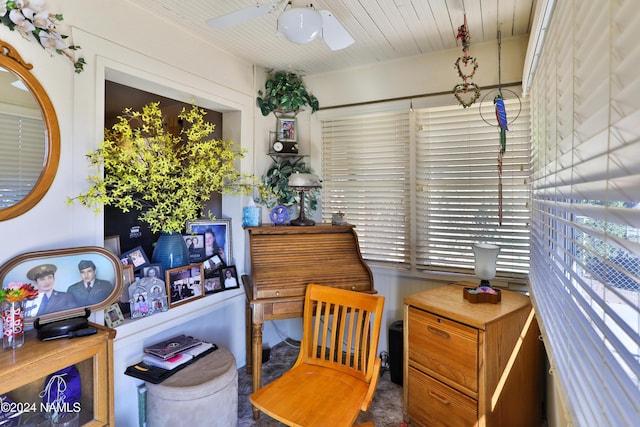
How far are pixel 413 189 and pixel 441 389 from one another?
55.4 inches

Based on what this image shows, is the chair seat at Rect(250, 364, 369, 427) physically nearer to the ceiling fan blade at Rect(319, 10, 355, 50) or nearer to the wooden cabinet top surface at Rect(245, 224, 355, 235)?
the wooden cabinet top surface at Rect(245, 224, 355, 235)

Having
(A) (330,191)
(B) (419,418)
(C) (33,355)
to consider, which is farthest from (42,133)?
(B) (419,418)

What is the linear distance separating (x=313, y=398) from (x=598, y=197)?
1.44 meters

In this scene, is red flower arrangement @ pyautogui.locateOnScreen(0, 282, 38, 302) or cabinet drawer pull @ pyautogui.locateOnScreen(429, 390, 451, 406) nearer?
red flower arrangement @ pyautogui.locateOnScreen(0, 282, 38, 302)

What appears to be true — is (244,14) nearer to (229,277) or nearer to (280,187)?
(280,187)

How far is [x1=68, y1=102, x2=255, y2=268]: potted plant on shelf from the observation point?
1.75 m

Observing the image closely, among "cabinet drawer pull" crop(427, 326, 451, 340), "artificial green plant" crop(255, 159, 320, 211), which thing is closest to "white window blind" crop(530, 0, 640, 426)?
"cabinet drawer pull" crop(427, 326, 451, 340)

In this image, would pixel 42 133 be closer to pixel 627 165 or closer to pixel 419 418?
pixel 627 165

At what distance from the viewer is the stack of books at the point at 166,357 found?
1.79 m

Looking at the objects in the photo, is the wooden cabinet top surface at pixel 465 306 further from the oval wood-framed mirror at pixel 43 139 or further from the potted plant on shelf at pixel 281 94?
the oval wood-framed mirror at pixel 43 139

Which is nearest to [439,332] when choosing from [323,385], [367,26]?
[323,385]

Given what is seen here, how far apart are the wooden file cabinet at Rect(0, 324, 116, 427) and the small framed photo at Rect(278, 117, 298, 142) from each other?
1.91m

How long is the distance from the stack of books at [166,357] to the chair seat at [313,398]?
50 centimetres

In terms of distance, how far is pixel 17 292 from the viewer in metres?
1.28
